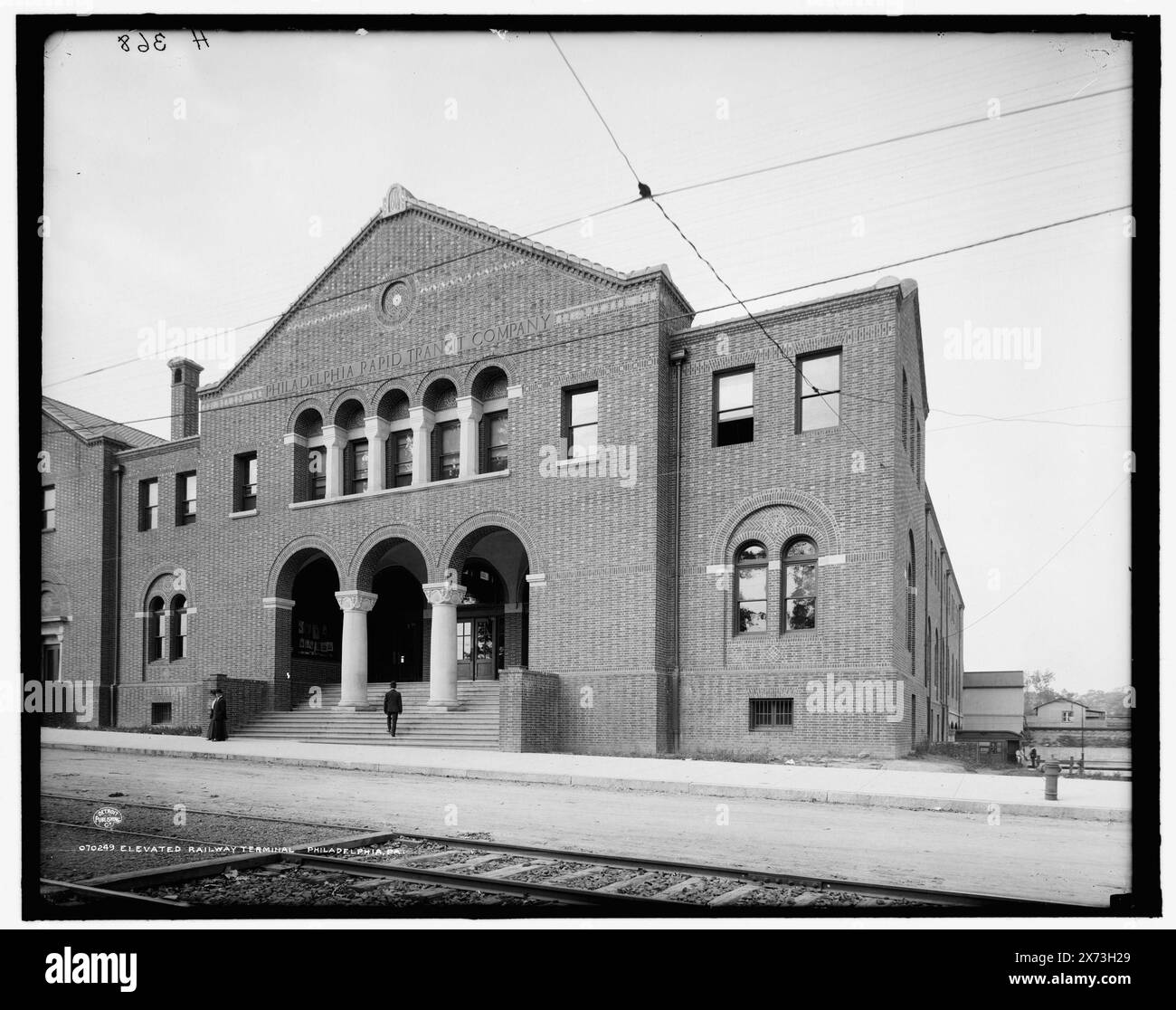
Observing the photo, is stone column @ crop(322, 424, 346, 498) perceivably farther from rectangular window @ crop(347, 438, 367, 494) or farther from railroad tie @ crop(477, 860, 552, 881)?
railroad tie @ crop(477, 860, 552, 881)

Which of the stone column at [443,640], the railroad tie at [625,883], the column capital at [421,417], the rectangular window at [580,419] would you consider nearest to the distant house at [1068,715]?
the railroad tie at [625,883]

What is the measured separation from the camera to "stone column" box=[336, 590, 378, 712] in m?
23.7

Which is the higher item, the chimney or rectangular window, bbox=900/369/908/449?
the chimney

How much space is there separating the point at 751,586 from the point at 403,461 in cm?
874

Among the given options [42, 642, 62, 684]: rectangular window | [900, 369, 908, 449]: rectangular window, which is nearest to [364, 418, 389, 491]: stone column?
[42, 642, 62, 684]: rectangular window

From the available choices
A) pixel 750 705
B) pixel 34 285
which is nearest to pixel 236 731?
pixel 750 705

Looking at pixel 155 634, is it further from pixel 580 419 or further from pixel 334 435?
pixel 580 419

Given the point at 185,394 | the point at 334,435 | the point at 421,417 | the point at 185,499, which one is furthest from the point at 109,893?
the point at 185,394

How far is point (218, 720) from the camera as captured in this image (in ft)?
72.0

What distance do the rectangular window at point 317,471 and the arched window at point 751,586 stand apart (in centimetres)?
1027

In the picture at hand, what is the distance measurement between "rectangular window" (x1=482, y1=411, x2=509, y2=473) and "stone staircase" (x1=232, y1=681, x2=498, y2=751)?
4816 millimetres

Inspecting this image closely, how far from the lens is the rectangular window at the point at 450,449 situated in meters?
23.0
